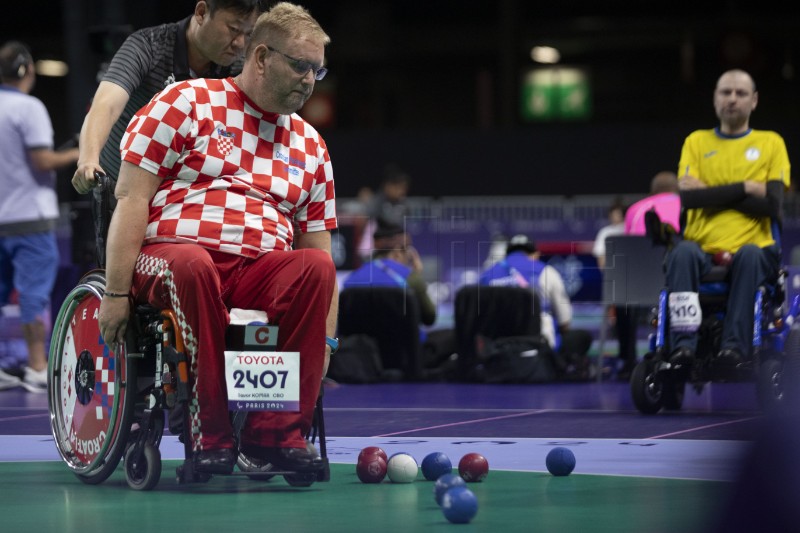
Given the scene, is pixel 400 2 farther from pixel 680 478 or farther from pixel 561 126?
pixel 680 478

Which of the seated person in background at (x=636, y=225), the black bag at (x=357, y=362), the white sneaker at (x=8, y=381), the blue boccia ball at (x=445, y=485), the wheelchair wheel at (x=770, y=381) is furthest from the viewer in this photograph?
the seated person in background at (x=636, y=225)

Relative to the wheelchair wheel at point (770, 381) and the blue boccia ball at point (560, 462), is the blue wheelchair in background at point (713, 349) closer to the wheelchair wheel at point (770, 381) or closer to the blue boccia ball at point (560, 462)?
the wheelchair wheel at point (770, 381)

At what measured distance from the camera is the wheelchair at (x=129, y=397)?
4.43 meters

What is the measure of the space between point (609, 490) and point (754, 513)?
9.38 ft

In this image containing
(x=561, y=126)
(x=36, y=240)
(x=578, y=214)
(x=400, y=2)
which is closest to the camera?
(x=36, y=240)

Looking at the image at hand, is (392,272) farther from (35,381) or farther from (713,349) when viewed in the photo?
(713,349)

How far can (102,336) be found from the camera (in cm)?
459

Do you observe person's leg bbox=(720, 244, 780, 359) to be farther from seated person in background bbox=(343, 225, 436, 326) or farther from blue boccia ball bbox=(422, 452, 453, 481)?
seated person in background bbox=(343, 225, 436, 326)

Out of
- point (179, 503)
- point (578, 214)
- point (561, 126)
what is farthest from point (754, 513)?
point (561, 126)

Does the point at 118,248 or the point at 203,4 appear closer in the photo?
the point at 118,248

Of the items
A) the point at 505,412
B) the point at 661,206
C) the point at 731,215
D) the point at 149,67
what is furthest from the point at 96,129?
the point at 661,206

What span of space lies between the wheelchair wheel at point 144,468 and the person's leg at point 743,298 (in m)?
3.53

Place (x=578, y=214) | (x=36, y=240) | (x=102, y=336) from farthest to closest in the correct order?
(x=578, y=214)
(x=36, y=240)
(x=102, y=336)

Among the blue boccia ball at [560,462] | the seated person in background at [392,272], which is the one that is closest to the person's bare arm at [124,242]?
the blue boccia ball at [560,462]
